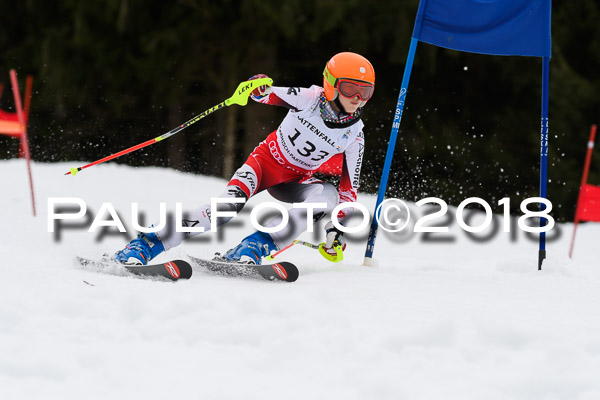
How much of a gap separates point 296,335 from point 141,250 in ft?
5.20

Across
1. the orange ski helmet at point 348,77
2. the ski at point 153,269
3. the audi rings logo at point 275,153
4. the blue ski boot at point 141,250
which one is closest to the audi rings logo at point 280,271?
the ski at point 153,269

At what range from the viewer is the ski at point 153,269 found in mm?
4215

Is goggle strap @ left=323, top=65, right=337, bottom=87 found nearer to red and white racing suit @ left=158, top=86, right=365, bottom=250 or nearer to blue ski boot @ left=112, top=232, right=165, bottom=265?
red and white racing suit @ left=158, top=86, right=365, bottom=250

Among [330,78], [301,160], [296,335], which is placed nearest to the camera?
[296,335]

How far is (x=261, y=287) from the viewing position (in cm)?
417

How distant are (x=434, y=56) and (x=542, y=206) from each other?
27.5 ft

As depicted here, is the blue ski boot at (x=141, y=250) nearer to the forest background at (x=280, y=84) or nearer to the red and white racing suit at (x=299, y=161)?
the red and white racing suit at (x=299, y=161)

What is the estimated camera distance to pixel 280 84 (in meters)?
14.5

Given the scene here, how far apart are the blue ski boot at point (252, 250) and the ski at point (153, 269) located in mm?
458

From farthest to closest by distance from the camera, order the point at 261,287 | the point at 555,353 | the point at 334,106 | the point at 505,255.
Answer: the point at 505,255
the point at 334,106
the point at 261,287
the point at 555,353

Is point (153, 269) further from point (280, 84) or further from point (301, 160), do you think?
point (280, 84)

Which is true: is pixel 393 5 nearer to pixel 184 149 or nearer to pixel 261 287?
pixel 184 149

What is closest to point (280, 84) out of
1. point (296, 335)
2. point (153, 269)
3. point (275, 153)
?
point (275, 153)

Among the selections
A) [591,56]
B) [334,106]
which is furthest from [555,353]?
[591,56]
